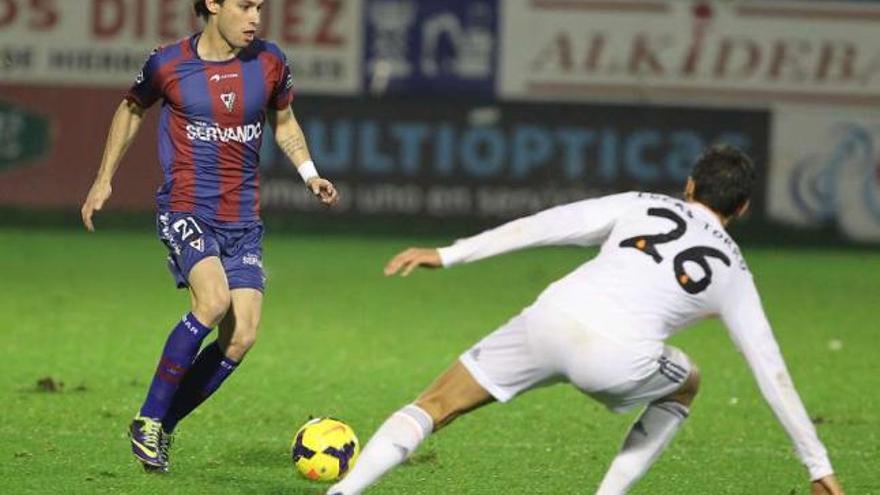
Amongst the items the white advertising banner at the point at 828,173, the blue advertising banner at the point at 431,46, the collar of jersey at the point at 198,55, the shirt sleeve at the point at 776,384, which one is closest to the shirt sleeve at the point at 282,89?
the collar of jersey at the point at 198,55

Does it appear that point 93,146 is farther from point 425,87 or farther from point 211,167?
point 211,167

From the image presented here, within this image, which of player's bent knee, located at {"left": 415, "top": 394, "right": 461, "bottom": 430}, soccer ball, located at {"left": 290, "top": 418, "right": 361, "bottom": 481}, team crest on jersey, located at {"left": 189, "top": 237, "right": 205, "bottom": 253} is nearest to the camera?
player's bent knee, located at {"left": 415, "top": 394, "right": 461, "bottom": 430}

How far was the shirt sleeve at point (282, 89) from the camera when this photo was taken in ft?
27.5

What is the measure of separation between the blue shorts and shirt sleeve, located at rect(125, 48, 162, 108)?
0.52 m

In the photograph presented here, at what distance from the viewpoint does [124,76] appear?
20.7 metres

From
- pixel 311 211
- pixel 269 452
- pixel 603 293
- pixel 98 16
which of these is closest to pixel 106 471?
pixel 269 452

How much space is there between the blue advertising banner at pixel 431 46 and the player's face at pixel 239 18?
13.5m

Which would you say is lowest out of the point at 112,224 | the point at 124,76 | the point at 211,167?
the point at 112,224

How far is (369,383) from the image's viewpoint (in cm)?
1090

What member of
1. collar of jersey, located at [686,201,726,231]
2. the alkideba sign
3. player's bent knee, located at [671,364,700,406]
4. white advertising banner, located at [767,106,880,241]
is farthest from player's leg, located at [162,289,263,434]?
white advertising banner, located at [767,106,880,241]

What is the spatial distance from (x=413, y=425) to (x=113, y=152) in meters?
2.68

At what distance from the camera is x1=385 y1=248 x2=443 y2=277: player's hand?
19.7 ft

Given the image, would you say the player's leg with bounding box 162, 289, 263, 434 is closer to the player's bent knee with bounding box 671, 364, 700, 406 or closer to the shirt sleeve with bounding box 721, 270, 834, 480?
the player's bent knee with bounding box 671, 364, 700, 406

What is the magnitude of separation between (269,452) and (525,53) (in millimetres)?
13719
